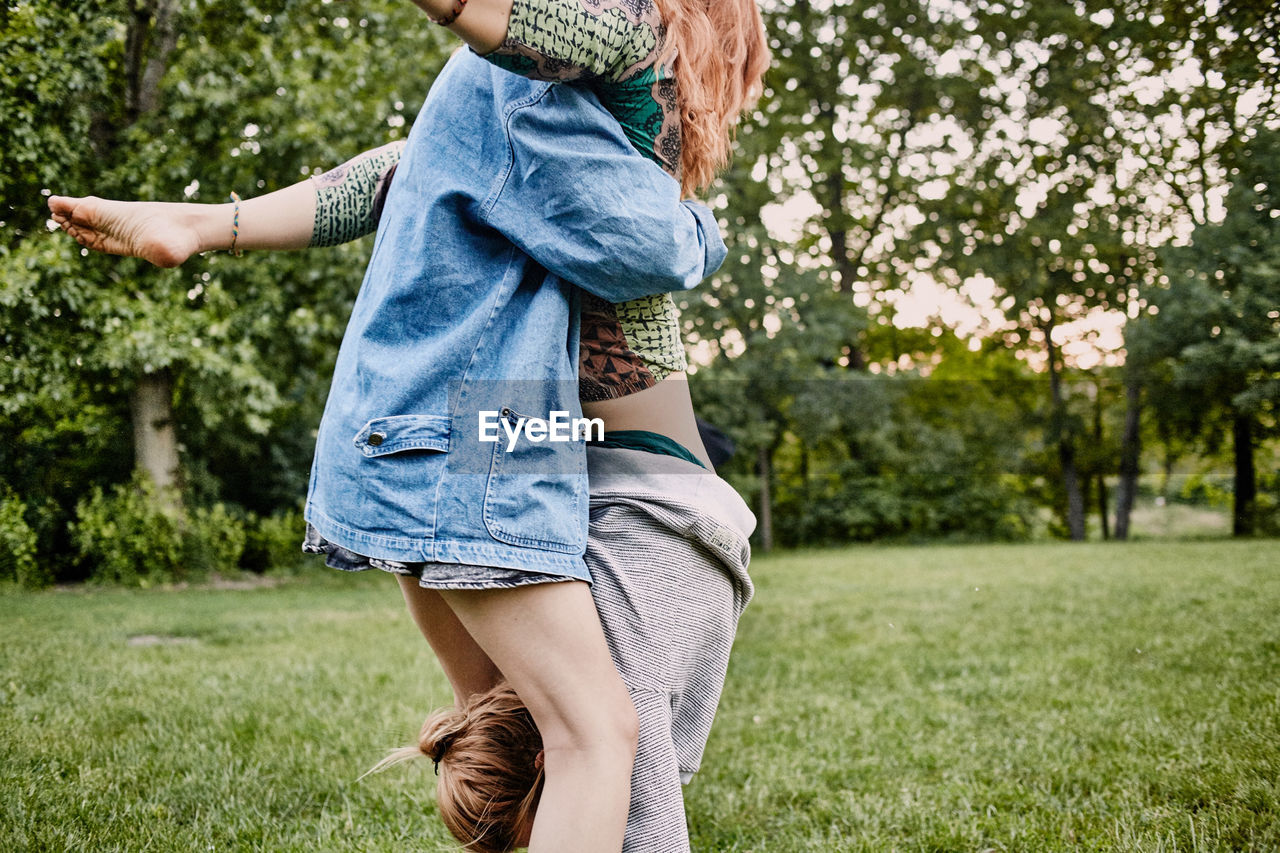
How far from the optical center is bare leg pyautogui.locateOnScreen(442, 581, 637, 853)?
1091 mm

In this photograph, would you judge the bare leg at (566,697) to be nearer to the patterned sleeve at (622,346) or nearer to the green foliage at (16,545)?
the patterned sleeve at (622,346)

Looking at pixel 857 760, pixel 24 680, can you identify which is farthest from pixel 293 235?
pixel 24 680

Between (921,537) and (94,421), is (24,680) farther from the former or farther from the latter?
(921,537)

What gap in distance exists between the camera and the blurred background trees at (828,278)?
13.1 ft

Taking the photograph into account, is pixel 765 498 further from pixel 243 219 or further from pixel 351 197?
pixel 243 219

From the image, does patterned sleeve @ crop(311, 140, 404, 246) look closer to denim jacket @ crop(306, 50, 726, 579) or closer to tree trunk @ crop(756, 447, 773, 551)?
denim jacket @ crop(306, 50, 726, 579)

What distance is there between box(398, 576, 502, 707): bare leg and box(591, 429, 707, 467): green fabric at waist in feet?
1.27

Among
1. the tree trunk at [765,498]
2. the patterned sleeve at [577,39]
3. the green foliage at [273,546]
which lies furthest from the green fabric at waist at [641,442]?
the tree trunk at [765,498]

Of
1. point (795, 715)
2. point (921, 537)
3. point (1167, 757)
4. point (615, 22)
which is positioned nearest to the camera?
point (615, 22)

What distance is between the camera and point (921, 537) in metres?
18.5

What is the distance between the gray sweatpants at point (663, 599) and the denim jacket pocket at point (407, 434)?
0.93 feet

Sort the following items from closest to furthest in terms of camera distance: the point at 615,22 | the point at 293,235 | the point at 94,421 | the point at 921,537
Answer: the point at 615,22 < the point at 293,235 < the point at 94,421 < the point at 921,537

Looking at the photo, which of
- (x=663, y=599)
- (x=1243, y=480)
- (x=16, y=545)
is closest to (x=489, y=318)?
(x=663, y=599)

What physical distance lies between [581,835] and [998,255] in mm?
20270
